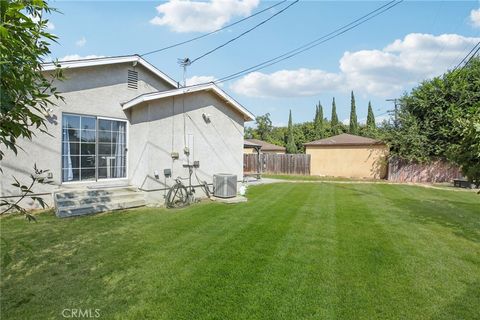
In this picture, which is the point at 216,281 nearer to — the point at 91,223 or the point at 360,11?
the point at 91,223

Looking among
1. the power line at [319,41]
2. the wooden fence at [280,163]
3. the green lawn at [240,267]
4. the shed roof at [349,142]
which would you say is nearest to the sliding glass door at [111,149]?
the green lawn at [240,267]

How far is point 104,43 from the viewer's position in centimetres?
1237

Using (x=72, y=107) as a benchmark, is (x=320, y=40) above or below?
above

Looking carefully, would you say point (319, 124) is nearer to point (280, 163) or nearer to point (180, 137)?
point (280, 163)

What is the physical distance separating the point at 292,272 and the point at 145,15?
36.2 ft

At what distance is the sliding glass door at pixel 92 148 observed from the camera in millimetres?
9078

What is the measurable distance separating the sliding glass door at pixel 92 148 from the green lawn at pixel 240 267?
6.59ft

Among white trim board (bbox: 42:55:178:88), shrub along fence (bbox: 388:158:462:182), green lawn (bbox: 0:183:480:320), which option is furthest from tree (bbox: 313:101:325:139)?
green lawn (bbox: 0:183:480:320)

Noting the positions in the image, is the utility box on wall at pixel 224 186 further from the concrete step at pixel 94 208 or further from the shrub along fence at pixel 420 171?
the shrub along fence at pixel 420 171

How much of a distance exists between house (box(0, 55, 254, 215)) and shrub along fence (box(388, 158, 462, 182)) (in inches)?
679

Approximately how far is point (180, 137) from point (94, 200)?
3.46 metres

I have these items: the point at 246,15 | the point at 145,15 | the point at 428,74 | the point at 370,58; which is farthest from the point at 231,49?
the point at 428,74

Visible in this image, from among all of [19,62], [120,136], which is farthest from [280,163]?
[19,62]

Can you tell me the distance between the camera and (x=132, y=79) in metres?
10.7
